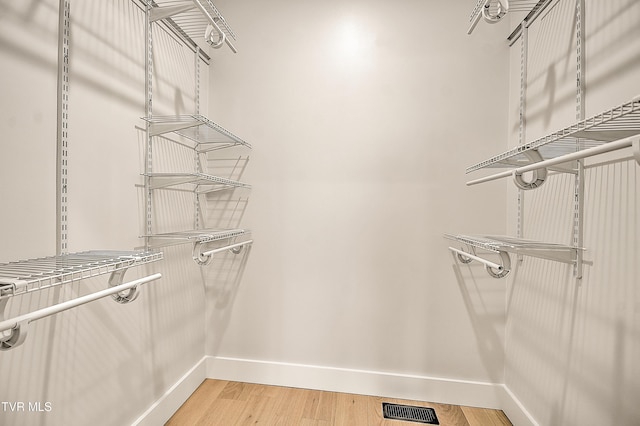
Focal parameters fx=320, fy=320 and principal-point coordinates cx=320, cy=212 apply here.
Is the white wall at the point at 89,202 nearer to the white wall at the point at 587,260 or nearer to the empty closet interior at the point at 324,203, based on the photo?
the empty closet interior at the point at 324,203

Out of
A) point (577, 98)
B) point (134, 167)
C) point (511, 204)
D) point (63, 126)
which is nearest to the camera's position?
point (63, 126)

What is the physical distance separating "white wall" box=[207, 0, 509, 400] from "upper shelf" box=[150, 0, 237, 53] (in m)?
0.26

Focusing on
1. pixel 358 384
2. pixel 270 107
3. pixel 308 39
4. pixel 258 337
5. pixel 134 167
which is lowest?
pixel 358 384

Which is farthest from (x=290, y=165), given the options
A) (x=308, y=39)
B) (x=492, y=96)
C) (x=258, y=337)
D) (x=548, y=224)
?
(x=548, y=224)

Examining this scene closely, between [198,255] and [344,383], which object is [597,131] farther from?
[344,383]

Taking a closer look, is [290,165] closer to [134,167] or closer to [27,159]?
[134,167]

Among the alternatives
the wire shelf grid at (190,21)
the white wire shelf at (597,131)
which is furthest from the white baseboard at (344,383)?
the wire shelf grid at (190,21)

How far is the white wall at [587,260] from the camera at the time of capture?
3.08 ft

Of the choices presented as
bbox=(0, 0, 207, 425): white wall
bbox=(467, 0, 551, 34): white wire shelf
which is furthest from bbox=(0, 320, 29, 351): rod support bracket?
bbox=(467, 0, 551, 34): white wire shelf

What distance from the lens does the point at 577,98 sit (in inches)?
46.3

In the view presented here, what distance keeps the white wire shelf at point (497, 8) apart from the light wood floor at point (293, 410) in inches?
72.8

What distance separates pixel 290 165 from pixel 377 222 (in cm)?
62

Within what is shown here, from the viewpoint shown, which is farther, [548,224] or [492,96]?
[492,96]

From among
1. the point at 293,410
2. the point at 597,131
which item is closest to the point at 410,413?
the point at 293,410
